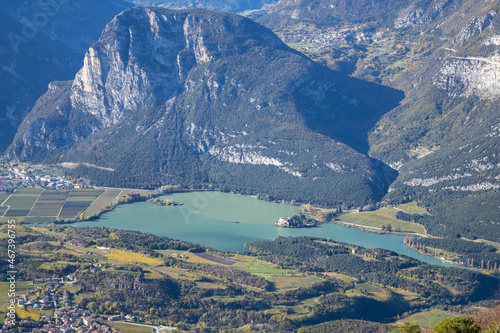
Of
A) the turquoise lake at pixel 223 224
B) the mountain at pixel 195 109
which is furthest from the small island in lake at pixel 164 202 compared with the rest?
the mountain at pixel 195 109

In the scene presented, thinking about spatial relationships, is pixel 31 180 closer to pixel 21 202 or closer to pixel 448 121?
pixel 21 202

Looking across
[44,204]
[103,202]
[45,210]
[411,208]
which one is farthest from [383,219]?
[44,204]

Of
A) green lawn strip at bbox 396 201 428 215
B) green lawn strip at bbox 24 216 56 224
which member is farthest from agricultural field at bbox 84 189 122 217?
green lawn strip at bbox 396 201 428 215

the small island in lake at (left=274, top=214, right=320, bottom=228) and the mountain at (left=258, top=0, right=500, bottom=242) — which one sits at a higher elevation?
the mountain at (left=258, top=0, right=500, bottom=242)

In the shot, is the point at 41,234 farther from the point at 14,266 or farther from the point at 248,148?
the point at 248,148

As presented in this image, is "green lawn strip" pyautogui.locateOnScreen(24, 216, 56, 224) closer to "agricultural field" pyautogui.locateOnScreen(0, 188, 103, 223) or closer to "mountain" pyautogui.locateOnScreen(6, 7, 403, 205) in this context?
"agricultural field" pyautogui.locateOnScreen(0, 188, 103, 223)
